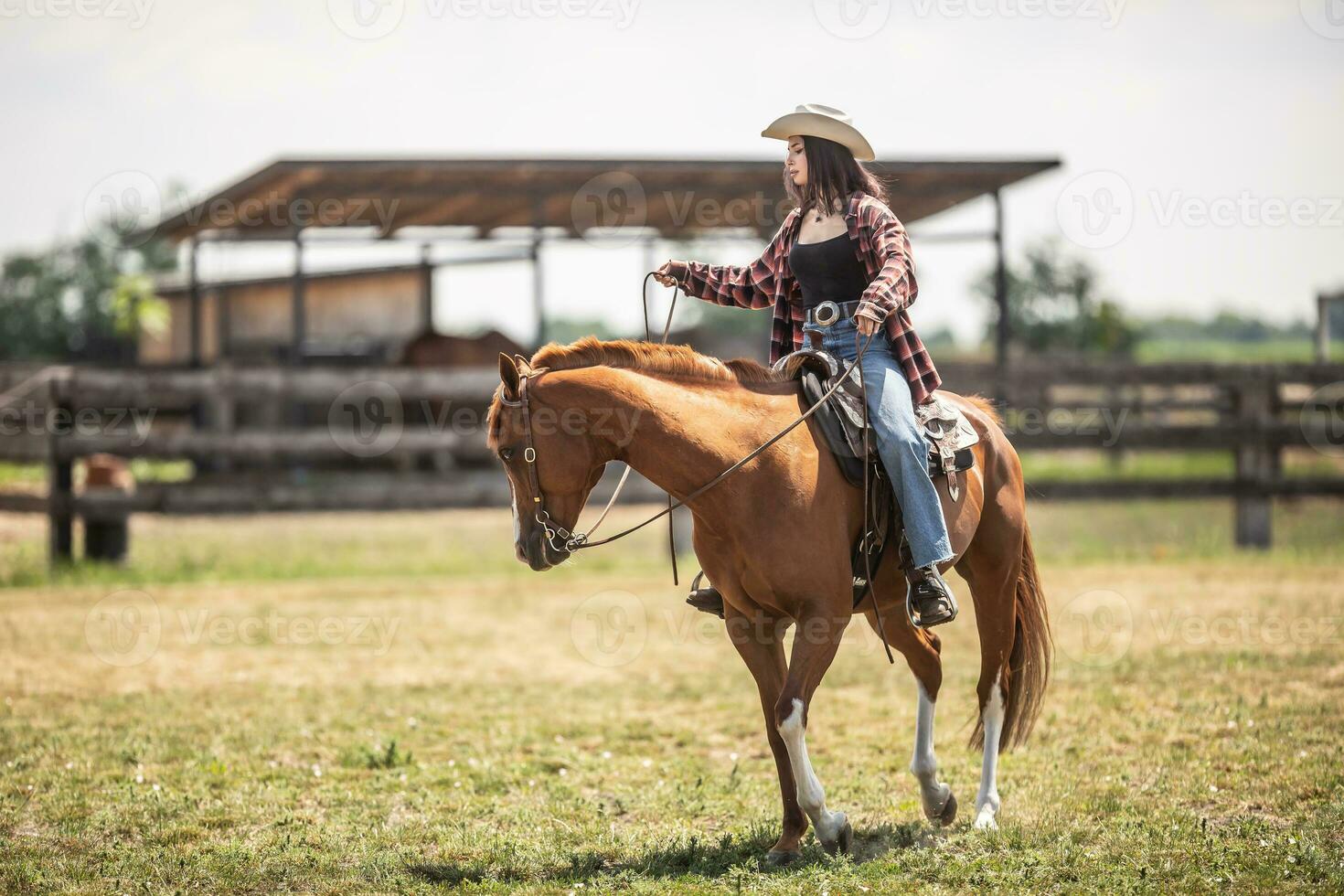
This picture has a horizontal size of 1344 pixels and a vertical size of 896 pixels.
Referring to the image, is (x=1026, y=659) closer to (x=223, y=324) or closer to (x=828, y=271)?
(x=828, y=271)

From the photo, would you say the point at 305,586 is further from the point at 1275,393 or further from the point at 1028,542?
the point at 1275,393

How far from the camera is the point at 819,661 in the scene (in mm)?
4348

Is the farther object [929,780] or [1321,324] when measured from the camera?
[1321,324]

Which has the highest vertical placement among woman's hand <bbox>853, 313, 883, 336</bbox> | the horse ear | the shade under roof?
the shade under roof

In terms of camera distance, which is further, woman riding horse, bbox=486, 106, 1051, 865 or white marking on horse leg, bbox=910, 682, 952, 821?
white marking on horse leg, bbox=910, 682, 952, 821

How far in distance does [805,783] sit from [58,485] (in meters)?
10.1

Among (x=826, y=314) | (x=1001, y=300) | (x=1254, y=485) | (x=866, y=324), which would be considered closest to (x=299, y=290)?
(x=1001, y=300)

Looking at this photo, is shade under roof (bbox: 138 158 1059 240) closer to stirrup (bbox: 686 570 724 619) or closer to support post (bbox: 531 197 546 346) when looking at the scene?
support post (bbox: 531 197 546 346)

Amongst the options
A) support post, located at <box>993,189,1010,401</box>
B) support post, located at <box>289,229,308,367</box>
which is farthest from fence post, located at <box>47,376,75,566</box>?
support post, located at <box>993,189,1010,401</box>

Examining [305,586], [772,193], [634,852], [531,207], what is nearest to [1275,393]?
[772,193]

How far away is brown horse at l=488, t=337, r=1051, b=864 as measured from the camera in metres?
4.30

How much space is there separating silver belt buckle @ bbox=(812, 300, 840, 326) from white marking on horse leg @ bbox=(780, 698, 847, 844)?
1.48 m

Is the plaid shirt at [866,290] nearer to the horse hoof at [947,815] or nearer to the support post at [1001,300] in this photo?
the horse hoof at [947,815]

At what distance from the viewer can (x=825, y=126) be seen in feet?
15.5
